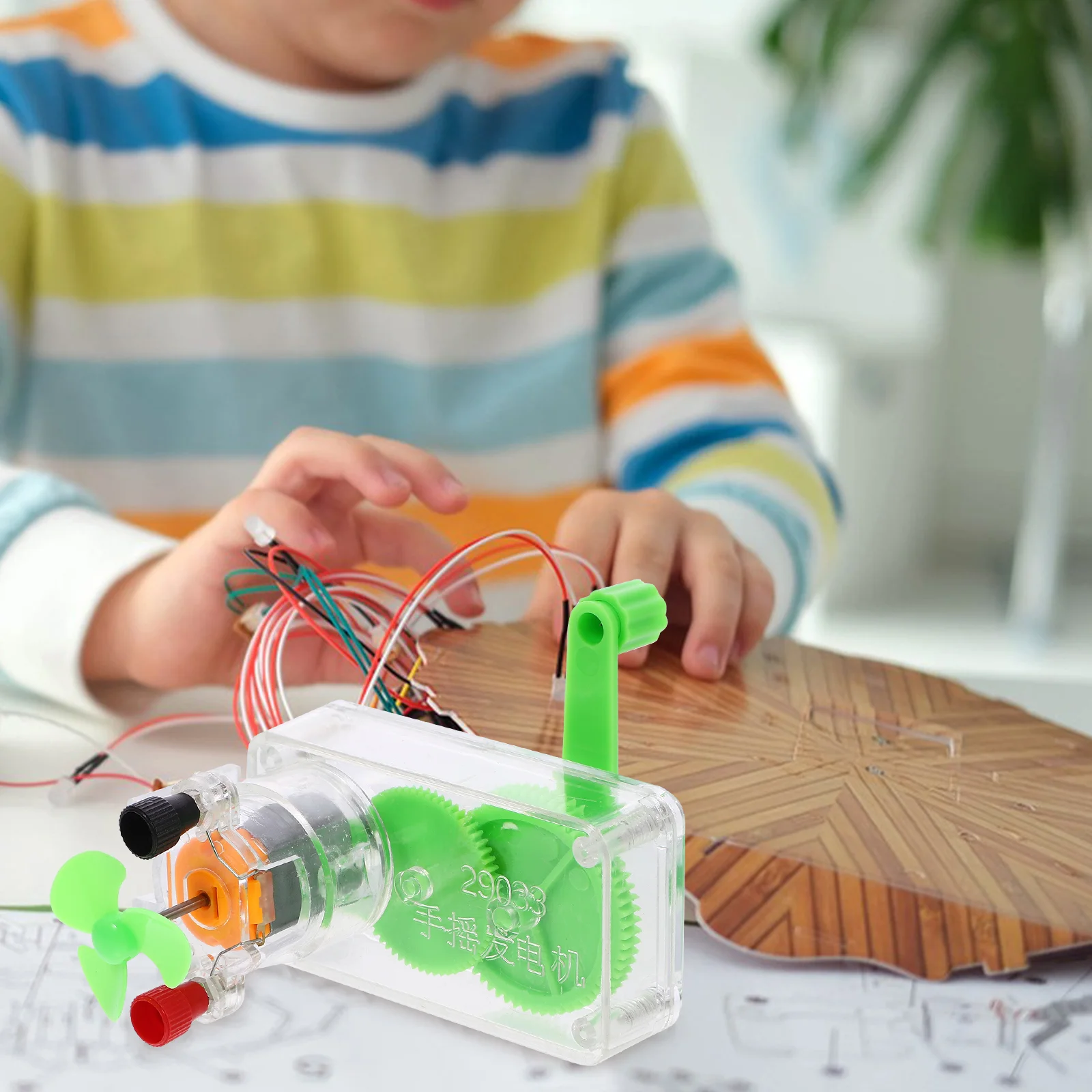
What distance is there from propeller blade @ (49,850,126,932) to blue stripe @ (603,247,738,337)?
0.52m

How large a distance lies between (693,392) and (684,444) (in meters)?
0.03

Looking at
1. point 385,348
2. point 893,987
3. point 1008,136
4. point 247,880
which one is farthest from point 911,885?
point 1008,136

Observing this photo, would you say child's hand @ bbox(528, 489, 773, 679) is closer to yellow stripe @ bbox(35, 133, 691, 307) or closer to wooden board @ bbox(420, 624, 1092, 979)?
wooden board @ bbox(420, 624, 1092, 979)

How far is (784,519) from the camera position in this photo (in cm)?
60

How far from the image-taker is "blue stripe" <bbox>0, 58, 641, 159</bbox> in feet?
2.22

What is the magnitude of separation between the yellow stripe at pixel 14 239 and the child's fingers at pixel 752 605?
371mm

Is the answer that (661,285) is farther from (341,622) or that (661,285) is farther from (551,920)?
(551,920)

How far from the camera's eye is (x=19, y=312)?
2.22 feet

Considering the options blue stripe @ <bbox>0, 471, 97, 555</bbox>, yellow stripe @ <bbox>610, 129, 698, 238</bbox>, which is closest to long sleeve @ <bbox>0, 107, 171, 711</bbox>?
blue stripe @ <bbox>0, 471, 97, 555</bbox>

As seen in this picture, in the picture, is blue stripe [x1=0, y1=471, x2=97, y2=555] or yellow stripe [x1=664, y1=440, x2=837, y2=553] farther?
yellow stripe [x1=664, y1=440, x2=837, y2=553]

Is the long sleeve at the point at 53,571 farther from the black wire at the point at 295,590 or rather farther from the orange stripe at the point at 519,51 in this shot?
the orange stripe at the point at 519,51

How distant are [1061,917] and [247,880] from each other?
0.52 ft

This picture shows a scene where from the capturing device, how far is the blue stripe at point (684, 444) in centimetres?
66

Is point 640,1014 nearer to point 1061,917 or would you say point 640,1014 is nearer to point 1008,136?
point 1061,917
